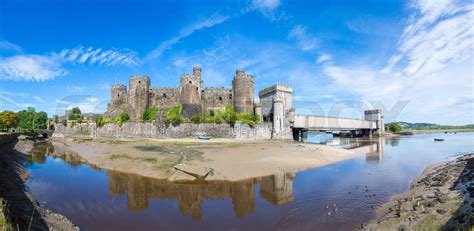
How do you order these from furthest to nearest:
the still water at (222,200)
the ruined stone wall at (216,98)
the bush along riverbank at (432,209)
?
the ruined stone wall at (216,98) → the still water at (222,200) → the bush along riverbank at (432,209)

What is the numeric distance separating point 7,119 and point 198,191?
66.2 m

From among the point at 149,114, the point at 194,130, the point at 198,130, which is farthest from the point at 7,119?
the point at 198,130

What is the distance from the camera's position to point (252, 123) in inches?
1332

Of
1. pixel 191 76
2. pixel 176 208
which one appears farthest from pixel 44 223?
pixel 191 76

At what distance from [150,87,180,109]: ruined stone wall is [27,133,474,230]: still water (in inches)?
886

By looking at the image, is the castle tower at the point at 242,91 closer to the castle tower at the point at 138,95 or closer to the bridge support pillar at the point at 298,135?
the bridge support pillar at the point at 298,135

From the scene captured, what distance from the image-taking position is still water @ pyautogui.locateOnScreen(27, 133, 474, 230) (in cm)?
844

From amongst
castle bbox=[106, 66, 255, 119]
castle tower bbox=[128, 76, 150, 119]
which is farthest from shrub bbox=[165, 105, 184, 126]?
castle tower bbox=[128, 76, 150, 119]

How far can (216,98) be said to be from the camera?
3903 cm

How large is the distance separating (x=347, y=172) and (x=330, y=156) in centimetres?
685

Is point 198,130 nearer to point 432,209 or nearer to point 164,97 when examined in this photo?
point 164,97

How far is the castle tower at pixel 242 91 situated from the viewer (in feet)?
121

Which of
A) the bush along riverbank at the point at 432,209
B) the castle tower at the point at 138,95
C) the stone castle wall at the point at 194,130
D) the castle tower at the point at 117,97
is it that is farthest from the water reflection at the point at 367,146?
the castle tower at the point at 117,97

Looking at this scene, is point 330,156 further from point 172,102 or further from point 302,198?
point 172,102
